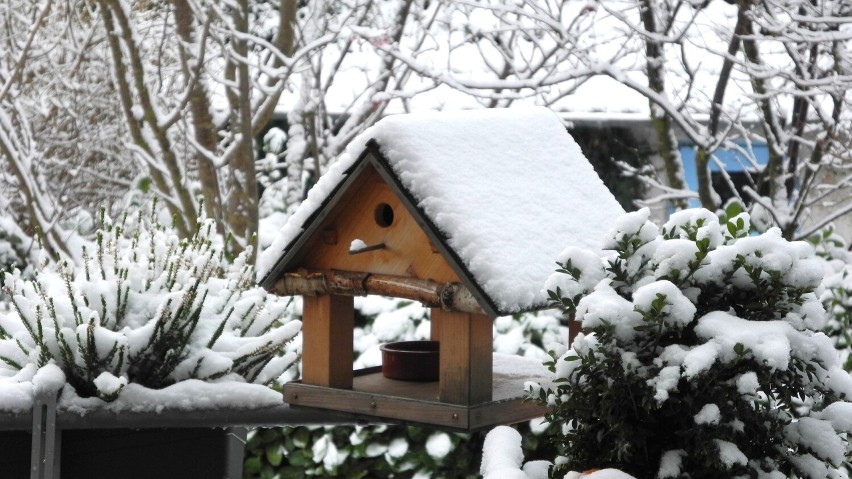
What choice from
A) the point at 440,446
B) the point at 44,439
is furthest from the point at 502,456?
the point at 440,446

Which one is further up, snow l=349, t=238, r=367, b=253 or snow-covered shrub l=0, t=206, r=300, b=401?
snow l=349, t=238, r=367, b=253

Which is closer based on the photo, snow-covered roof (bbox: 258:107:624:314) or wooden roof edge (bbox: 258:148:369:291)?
snow-covered roof (bbox: 258:107:624:314)

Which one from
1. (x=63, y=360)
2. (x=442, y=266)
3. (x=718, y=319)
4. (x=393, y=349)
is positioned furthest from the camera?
(x=393, y=349)

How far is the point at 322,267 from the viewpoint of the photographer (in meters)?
2.32

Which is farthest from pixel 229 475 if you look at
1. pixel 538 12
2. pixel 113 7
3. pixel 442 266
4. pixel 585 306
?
pixel 538 12

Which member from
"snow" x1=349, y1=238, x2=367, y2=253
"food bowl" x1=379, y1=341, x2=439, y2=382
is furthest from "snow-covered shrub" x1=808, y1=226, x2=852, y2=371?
"snow" x1=349, y1=238, x2=367, y2=253

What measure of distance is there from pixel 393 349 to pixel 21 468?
0.83 m

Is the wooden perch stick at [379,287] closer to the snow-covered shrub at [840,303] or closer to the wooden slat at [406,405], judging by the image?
the wooden slat at [406,405]

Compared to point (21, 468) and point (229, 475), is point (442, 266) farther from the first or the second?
point (21, 468)

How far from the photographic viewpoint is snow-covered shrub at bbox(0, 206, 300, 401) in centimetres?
223

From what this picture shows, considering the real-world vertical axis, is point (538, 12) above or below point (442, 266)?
above

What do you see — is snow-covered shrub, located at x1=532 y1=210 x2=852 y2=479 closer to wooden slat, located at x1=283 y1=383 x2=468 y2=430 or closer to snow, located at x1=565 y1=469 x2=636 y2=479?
snow, located at x1=565 y1=469 x2=636 y2=479

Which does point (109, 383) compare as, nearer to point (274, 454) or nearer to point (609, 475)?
point (609, 475)

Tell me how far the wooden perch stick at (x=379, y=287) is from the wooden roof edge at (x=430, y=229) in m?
0.05
